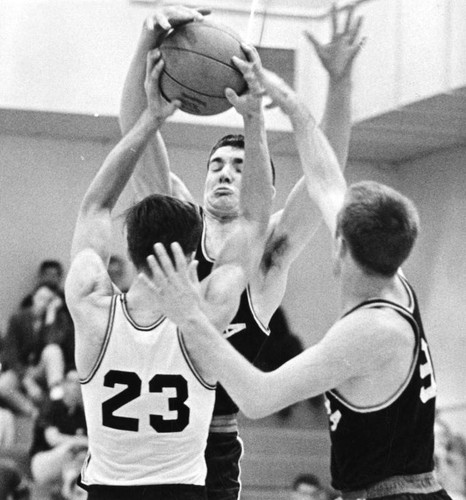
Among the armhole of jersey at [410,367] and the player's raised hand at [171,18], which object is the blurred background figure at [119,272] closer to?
the player's raised hand at [171,18]

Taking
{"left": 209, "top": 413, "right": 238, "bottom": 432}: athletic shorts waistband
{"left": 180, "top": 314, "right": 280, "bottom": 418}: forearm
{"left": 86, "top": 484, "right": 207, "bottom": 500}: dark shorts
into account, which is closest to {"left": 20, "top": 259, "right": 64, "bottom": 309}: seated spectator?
{"left": 209, "top": 413, "right": 238, "bottom": 432}: athletic shorts waistband

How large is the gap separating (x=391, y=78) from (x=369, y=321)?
26.0 ft

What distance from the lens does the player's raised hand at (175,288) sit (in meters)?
3.33

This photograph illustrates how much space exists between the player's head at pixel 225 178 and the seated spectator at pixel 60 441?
15.8 feet

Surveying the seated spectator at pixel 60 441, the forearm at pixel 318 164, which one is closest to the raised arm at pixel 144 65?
the forearm at pixel 318 164

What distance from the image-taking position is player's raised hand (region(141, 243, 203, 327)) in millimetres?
3326

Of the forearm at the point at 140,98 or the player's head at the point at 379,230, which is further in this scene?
the forearm at the point at 140,98

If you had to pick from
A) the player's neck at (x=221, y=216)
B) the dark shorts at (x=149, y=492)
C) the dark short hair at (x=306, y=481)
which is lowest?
the dark short hair at (x=306, y=481)

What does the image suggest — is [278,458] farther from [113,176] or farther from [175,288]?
[175,288]

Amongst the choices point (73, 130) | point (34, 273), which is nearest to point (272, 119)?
point (73, 130)

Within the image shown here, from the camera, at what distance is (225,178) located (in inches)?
211

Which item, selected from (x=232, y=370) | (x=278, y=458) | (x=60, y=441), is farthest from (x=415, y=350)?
(x=278, y=458)

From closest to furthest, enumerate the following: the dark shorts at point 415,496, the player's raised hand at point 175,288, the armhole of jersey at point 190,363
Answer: the player's raised hand at point 175,288 < the dark shorts at point 415,496 < the armhole of jersey at point 190,363

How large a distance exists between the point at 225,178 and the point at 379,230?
1.83 m
